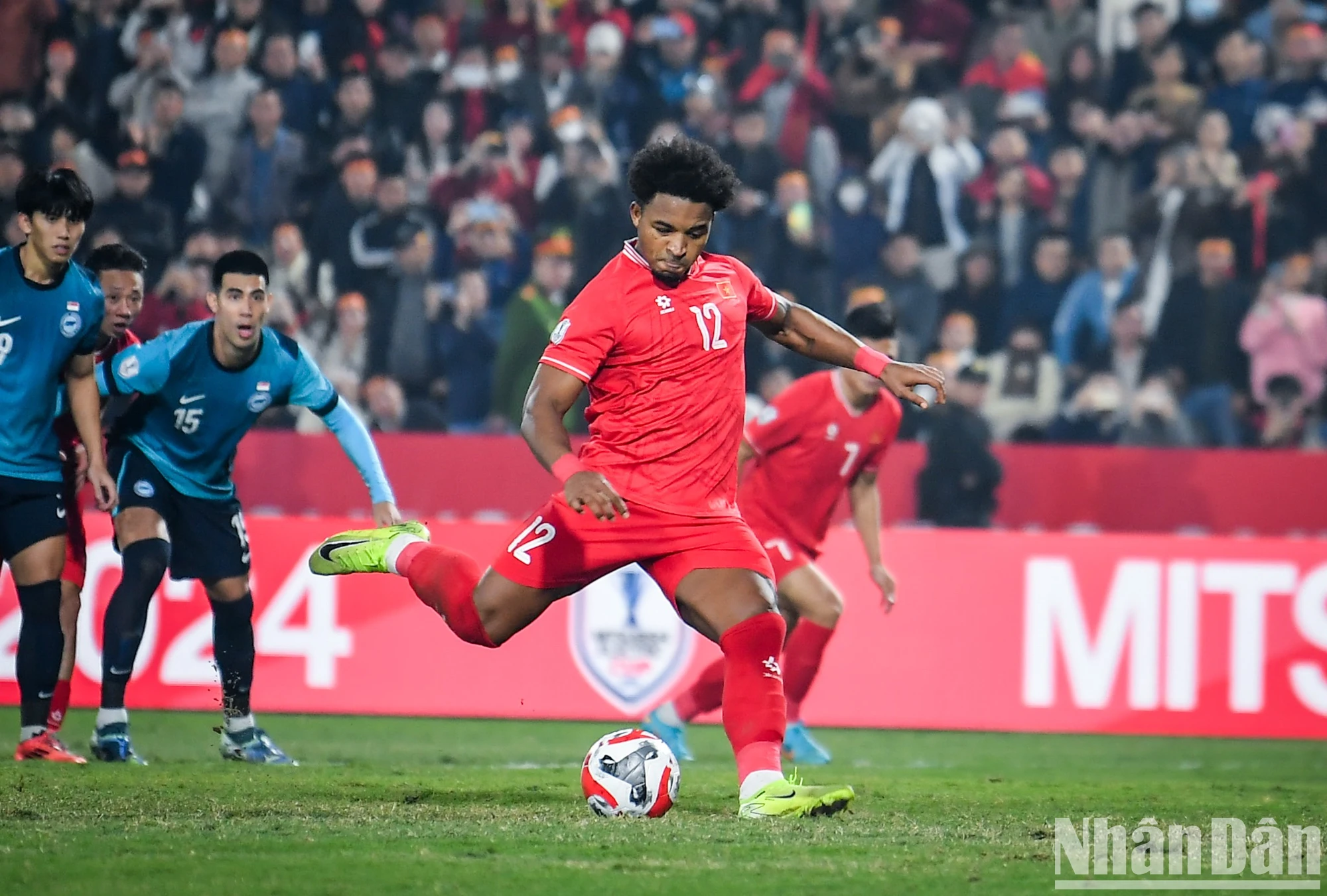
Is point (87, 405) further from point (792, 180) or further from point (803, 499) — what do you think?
point (792, 180)

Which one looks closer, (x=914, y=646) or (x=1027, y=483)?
(x=914, y=646)

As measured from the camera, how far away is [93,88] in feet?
47.8

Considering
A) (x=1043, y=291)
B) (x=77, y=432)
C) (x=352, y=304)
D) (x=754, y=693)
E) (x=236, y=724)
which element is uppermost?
(x=1043, y=291)

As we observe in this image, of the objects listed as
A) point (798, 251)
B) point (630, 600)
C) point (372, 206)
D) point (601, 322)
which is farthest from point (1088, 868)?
point (372, 206)

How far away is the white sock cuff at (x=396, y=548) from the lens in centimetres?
680

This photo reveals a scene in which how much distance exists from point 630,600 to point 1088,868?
216 inches

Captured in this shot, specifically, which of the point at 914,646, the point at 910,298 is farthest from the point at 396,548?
the point at 910,298

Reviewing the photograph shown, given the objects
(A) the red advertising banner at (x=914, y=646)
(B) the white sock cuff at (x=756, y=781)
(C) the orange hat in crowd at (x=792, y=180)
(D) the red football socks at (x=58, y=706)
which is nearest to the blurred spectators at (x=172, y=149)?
(A) the red advertising banner at (x=914, y=646)

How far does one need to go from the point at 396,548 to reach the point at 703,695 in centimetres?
254

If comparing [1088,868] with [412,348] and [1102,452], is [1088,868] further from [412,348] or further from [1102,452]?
[412,348]

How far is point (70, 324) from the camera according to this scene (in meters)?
7.49

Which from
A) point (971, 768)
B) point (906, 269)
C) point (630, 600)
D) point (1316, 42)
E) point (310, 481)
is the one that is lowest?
point (971, 768)

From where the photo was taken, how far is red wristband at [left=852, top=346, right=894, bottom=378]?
6.34 meters

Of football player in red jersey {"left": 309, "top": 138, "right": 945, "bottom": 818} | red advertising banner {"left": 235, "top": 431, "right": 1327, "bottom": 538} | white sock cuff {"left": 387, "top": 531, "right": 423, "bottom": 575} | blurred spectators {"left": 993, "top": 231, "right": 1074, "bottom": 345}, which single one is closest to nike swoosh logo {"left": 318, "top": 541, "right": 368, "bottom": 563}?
white sock cuff {"left": 387, "top": 531, "right": 423, "bottom": 575}
